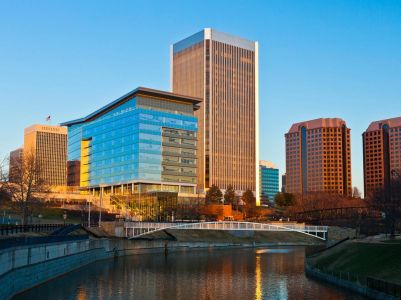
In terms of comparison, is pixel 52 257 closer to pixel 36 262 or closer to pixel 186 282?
pixel 36 262

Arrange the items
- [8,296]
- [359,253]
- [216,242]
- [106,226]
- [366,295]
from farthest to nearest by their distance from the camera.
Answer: [216,242]
[106,226]
[359,253]
[366,295]
[8,296]

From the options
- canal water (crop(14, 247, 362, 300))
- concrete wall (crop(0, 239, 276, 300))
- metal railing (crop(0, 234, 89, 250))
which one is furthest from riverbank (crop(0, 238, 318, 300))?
canal water (crop(14, 247, 362, 300))

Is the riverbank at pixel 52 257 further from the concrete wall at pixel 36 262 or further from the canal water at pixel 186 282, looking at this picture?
the canal water at pixel 186 282

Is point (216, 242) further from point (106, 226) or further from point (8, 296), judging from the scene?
point (8, 296)

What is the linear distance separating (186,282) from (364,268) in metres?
24.8

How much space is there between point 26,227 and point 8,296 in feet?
112

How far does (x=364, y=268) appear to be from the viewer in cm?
7394

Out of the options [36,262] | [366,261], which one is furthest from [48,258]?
[366,261]

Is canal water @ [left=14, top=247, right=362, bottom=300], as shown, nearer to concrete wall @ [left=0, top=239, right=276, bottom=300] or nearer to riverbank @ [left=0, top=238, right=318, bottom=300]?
concrete wall @ [left=0, top=239, right=276, bottom=300]

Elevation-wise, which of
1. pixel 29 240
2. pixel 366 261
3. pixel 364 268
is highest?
pixel 29 240

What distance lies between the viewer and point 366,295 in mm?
64688

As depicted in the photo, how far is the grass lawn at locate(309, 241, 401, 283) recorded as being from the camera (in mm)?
67250

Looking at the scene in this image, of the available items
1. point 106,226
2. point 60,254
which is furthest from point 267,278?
point 106,226

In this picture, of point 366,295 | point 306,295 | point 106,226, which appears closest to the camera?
point 366,295
